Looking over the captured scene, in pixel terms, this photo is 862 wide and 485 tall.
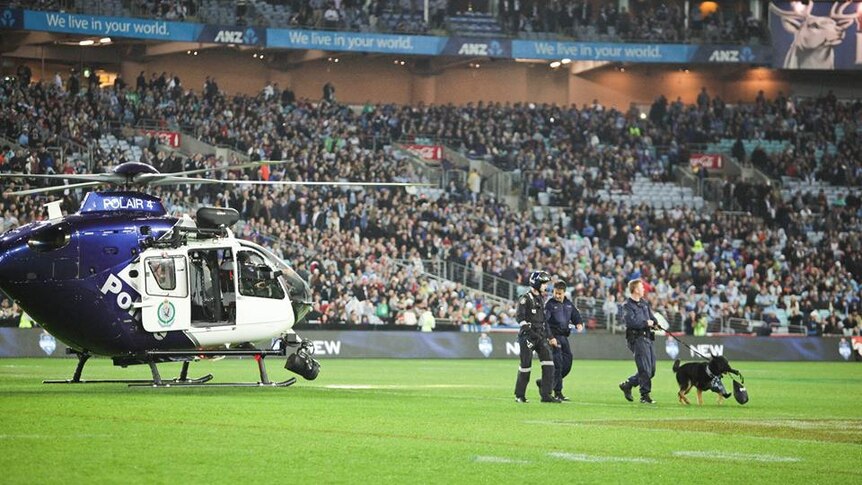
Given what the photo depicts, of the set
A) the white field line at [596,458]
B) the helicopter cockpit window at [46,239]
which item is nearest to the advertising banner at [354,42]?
the helicopter cockpit window at [46,239]

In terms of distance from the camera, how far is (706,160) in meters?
61.4

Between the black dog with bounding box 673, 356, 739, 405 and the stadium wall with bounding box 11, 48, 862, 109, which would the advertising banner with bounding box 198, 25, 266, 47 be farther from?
the black dog with bounding box 673, 356, 739, 405

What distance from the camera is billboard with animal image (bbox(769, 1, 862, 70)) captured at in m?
64.6

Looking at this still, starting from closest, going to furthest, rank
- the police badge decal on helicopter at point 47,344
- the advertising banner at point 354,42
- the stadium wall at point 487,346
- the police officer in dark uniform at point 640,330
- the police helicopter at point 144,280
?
the police helicopter at point 144,280 < the police officer in dark uniform at point 640,330 < the police badge decal on helicopter at point 47,344 < the stadium wall at point 487,346 < the advertising banner at point 354,42

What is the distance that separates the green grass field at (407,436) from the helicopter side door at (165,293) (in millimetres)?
1151

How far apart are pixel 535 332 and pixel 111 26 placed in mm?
36662

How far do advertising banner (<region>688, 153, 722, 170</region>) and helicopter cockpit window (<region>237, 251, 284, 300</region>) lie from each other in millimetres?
39949

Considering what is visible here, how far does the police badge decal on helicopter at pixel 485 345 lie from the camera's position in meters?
43.2

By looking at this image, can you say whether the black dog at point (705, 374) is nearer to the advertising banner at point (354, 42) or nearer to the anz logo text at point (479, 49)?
the advertising banner at point (354, 42)

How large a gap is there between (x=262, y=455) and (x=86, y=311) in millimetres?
9002

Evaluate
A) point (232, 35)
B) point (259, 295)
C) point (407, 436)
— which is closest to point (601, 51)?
point (232, 35)

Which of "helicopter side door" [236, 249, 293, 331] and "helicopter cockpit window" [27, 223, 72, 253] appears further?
"helicopter side door" [236, 249, 293, 331]

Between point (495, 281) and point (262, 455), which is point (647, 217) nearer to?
point (495, 281)

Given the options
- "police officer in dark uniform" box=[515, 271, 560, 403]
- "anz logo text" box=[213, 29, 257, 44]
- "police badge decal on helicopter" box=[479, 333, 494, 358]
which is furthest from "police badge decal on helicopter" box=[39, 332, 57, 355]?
"anz logo text" box=[213, 29, 257, 44]
